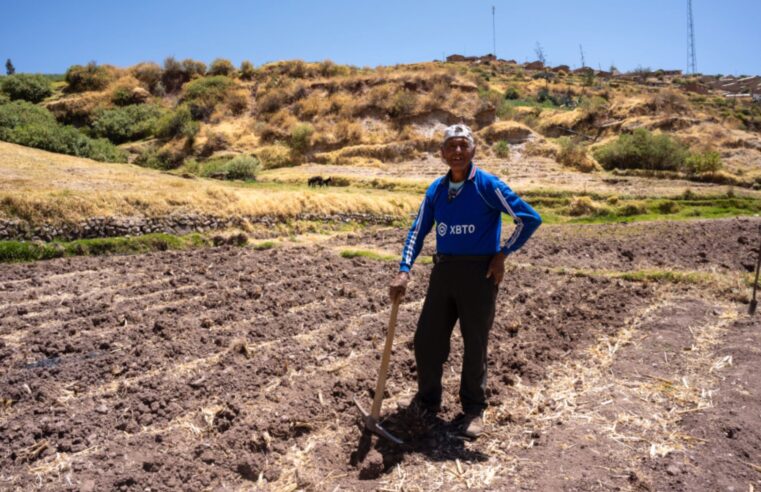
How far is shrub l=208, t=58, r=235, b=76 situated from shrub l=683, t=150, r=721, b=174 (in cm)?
3802

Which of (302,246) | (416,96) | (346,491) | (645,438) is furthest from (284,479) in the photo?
(416,96)

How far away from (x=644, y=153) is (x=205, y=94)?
32341 mm

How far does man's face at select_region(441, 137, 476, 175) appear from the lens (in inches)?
154

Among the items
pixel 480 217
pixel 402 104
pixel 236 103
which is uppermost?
pixel 236 103

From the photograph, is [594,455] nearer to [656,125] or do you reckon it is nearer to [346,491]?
[346,491]

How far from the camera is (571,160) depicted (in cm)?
3002

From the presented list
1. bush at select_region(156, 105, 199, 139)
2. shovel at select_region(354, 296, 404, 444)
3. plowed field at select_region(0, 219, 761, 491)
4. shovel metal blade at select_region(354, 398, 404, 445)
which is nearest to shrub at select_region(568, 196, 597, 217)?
plowed field at select_region(0, 219, 761, 491)

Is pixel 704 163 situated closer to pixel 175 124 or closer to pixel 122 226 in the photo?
pixel 122 226

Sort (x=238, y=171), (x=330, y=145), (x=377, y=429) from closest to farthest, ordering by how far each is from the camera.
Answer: (x=377, y=429)
(x=238, y=171)
(x=330, y=145)

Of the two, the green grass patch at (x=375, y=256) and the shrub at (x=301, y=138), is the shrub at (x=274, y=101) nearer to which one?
the shrub at (x=301, y=138)

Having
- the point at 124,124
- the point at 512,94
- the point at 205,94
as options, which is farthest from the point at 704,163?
the point at 124,124

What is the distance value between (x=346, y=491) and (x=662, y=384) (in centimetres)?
319

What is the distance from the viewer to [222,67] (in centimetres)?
4819

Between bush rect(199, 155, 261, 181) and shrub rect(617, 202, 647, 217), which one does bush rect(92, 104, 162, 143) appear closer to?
bush rect(199, 155, 261, 181)
